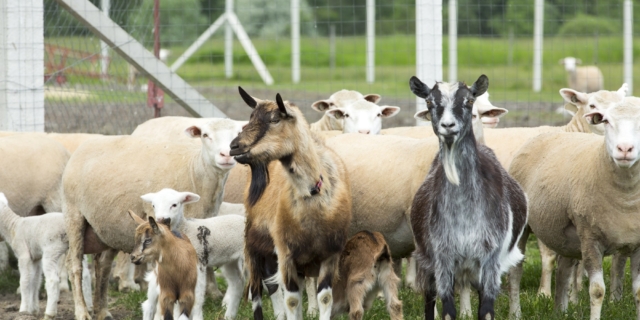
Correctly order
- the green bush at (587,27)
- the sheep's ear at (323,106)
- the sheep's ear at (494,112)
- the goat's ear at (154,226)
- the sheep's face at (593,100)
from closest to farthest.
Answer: the goat's ear at (154,226) < the sheep's ear at (494,112) < the sheep's face at (593,100) < the sheep's ear at (323,106) < the green bush at (587,27)

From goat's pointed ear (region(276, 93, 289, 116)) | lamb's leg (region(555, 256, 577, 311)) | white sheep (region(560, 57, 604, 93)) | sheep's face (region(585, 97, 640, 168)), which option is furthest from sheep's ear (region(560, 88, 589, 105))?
white sheep (region(560, 57, 604, 93))

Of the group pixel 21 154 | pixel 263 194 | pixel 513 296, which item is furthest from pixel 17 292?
pixel 513 296

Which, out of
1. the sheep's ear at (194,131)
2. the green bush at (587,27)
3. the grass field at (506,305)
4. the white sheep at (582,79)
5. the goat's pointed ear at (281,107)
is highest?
the green bush at (587,27)

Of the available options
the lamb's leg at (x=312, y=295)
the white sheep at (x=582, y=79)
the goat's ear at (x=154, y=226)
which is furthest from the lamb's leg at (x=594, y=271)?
the white sheep at (x=582, y=79)

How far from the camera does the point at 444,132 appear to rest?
600 cm

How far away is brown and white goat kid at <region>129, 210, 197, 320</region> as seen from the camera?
693 centimetres

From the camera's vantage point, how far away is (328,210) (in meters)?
6.65

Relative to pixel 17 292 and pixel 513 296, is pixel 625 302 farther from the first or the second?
pixel 17 292

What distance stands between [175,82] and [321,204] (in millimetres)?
5609

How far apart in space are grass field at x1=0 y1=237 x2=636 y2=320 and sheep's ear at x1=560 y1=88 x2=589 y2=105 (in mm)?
1683

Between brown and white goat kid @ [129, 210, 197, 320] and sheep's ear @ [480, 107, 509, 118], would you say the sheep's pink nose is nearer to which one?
sheep's ear @ [480, 107, 509, 118]

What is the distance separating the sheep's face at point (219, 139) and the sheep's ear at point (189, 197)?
344mm

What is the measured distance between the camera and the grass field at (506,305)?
7.43 m

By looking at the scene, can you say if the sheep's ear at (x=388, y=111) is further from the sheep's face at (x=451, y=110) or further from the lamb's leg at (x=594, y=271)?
the sheep's face at (x=451, y=110)
